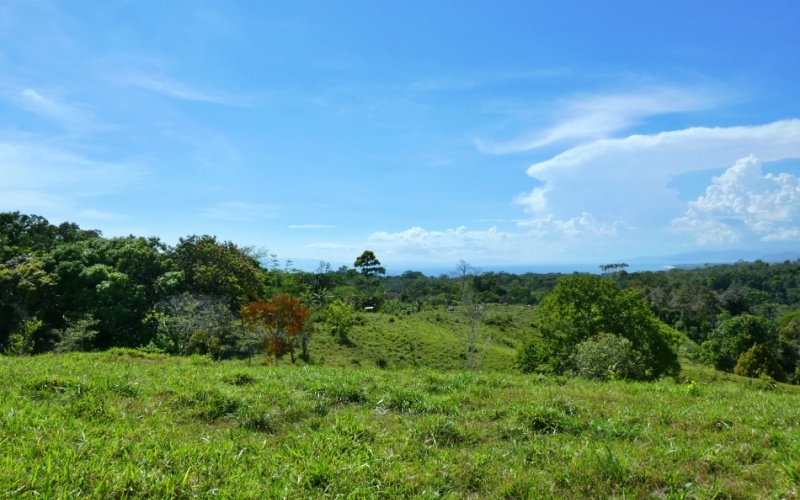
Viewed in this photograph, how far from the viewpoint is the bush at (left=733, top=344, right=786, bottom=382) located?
3859cm

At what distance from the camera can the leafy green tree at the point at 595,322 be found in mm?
22109

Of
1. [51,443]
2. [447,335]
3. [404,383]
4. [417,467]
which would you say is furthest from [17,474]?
[447,335]

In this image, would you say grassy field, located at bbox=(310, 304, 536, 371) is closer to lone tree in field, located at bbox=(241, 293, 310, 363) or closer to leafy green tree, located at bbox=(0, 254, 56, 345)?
lone tree in field, located at bbox=(241, 293, 310, 363)

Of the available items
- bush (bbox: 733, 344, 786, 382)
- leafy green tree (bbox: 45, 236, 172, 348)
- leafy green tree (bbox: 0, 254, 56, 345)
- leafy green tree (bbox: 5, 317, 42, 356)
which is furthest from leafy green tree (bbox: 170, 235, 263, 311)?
bush (bbox: 733, 344, 786, 382)

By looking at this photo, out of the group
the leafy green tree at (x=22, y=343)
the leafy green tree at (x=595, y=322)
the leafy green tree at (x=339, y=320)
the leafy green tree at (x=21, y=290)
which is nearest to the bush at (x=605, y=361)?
the leafy green tree at (x=595, y=322)

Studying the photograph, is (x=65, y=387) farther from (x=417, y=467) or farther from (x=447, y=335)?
(x=447, y=335)

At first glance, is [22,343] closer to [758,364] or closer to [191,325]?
[191,325]

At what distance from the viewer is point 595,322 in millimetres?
23188

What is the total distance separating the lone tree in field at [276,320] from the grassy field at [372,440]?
65.8ft

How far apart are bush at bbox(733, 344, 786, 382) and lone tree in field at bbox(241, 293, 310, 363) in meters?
38.3

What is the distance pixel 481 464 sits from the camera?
4.30 meters

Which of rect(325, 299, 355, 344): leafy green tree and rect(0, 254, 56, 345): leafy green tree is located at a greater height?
rect(0, 254, 56, 345): leafy green tree

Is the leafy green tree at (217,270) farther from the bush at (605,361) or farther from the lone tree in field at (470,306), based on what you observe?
the bush at (605,361)

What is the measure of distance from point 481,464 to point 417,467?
0.63m
